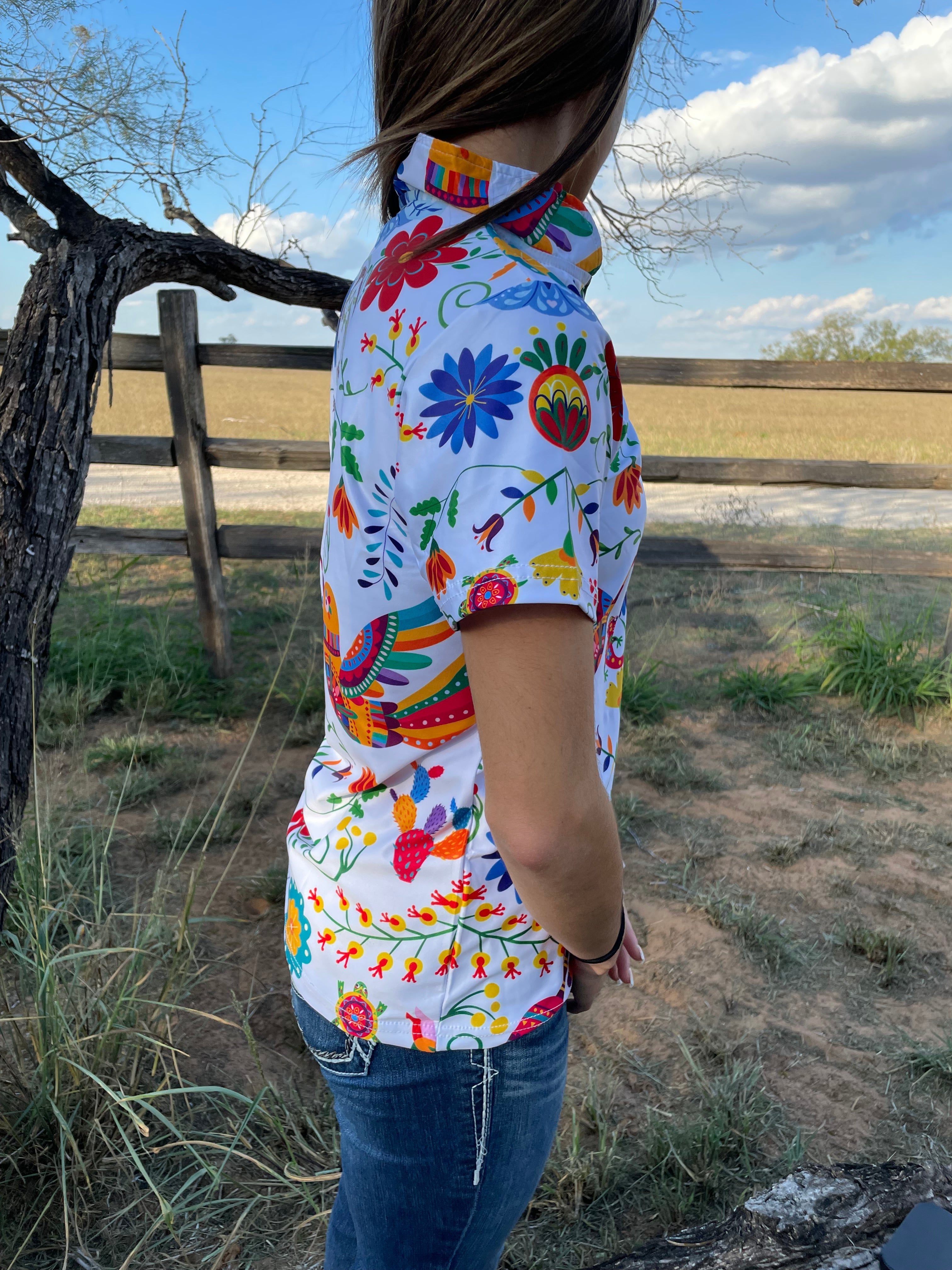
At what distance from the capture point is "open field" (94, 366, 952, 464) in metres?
14.3

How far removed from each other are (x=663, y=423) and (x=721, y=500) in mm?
12778

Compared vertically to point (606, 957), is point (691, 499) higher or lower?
higher

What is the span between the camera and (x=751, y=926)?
2703 millimetres

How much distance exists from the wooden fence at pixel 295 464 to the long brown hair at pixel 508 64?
380cm


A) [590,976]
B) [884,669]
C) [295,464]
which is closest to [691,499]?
[884,669]

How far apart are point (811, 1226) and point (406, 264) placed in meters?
1.24

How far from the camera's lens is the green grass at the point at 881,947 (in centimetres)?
255

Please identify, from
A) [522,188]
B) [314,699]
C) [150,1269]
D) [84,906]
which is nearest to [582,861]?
[522,188]

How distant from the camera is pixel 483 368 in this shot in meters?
0.61

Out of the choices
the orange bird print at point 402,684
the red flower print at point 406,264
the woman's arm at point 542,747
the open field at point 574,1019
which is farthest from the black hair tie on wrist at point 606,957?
the open field at point 574,1019

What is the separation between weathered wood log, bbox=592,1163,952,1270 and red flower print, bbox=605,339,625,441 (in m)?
1.04

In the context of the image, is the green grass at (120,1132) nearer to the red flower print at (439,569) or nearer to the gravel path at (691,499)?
the red flower print at (439,569)

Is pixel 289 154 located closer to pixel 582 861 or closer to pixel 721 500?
pixel 582 861

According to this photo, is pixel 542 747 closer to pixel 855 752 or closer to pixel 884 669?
pixel 855 752
